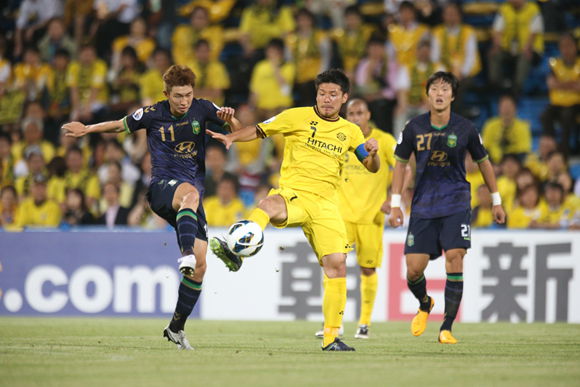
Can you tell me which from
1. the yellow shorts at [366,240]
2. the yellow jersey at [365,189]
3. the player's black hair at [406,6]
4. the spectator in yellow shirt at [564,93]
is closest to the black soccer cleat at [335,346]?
the yellow shorts at [366,240]

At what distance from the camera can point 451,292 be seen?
388 inches

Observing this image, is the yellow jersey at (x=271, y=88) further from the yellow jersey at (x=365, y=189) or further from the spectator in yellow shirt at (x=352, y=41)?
the yellow jersey at (x=365, y=189)

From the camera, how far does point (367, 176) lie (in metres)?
11.5

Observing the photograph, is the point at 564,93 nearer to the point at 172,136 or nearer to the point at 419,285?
the point at 419,285

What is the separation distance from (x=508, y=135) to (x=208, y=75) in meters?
5.19

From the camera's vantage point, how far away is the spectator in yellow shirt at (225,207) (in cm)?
1534

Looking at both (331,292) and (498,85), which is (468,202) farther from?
(498,85)

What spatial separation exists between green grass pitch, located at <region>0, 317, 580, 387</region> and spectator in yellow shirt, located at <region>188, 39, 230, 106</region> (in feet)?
20.0

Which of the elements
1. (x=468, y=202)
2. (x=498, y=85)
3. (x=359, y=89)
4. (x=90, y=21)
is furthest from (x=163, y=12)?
(x=468, y=202)

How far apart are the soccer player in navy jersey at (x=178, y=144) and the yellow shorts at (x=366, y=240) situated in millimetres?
2700

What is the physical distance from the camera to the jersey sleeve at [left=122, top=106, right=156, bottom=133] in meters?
9.03

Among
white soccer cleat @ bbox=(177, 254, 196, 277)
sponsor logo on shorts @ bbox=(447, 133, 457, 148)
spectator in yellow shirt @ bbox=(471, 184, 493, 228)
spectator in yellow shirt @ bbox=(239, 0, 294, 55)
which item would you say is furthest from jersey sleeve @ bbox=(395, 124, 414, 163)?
spectator in yellow shirt @ bbox=(239, 0, 294, 55)

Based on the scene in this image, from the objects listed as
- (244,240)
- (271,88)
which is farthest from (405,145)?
(271,88)

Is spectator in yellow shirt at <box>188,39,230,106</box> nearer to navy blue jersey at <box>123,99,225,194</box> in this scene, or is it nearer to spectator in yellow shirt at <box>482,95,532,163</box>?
spectator in yellow shirt at <box>482,95,532,163</box>
